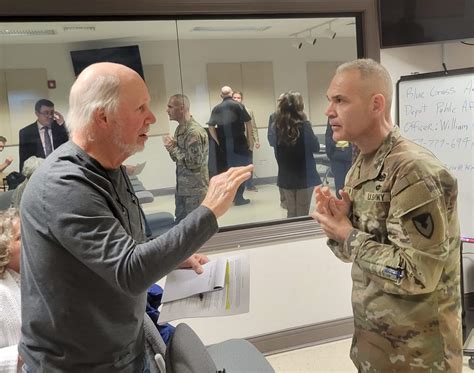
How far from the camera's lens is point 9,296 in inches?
56.7

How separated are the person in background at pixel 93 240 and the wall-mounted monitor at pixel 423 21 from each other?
2155 millimetres

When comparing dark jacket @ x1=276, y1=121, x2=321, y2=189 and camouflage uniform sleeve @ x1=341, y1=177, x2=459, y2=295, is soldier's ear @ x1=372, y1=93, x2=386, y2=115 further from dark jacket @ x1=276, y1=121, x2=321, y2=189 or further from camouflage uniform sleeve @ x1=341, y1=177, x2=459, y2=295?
dark jacket @ x1=276, y1=121, x2=321, y2=189

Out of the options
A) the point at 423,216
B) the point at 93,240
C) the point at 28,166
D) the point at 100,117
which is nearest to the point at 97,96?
the point at 100,117

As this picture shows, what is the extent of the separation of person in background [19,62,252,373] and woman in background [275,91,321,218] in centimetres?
229

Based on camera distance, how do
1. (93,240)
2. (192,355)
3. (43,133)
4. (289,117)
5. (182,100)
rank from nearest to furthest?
(93,240), (192,355), (43,133), (182,100), (289,117)

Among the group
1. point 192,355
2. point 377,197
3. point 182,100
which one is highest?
point 182,100

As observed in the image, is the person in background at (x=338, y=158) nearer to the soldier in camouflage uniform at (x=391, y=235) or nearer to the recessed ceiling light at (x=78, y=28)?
the recessed ceiling light at (x=78, y=28)

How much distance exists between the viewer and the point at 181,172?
296cm

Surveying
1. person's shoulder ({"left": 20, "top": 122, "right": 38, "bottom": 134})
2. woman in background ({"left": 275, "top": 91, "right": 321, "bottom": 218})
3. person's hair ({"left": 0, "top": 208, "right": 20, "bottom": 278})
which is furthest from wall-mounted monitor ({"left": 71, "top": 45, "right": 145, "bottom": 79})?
person's hair ({"left": 0, "top": 208, "right": 20, "bottom": 278})

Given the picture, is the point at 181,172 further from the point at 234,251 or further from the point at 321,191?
the point at 321,191

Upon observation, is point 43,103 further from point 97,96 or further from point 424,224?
point 424,224

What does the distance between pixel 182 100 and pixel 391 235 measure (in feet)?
7.06

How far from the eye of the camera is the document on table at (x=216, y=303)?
1254 mm

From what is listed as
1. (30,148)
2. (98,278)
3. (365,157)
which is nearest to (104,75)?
(98,278)
